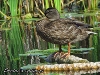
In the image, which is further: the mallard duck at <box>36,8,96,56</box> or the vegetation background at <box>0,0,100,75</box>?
the vegetation background at <box>0,0,100,75</box>

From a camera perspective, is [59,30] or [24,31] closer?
[59,30]

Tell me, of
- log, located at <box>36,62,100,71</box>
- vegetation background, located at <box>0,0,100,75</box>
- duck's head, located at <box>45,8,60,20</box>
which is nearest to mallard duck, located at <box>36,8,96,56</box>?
duck's head, located at <box>45,8,60,20</box>

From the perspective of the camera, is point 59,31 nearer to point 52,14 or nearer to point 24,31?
point 52,14

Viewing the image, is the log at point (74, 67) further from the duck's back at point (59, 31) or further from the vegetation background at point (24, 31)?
the duck's back at point (59, 31)

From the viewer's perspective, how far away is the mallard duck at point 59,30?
733cm

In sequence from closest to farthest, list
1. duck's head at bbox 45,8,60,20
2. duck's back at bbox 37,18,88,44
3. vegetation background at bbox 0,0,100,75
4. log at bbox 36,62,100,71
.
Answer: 1. log at bbox 36,62,100,71
2. duck's back at bbox 37,18,88,44
3. duck's head at bbox 45,8,60,20
4. vegetation background at bbox 0,0,100,75

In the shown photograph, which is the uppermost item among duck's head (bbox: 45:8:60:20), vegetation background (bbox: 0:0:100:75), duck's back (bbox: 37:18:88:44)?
duck's head (bbox: 45:8:60:20)

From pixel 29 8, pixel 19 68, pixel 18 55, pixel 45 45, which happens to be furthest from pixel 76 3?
pixel 19 68

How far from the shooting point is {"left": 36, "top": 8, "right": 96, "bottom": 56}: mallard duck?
7335 millimetres

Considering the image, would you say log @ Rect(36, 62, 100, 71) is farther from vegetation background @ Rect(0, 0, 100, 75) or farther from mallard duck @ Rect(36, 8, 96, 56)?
mallard duck @ Rect(36, 8, 96, 56)

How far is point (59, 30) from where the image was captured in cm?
737

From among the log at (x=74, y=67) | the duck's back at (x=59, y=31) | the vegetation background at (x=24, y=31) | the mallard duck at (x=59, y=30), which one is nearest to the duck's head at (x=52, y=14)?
the mallard duck at (x=59, y=30)

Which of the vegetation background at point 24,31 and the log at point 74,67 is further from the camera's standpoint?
the vegetation background at point 24,31

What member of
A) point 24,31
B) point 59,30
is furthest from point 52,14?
point 24,31
